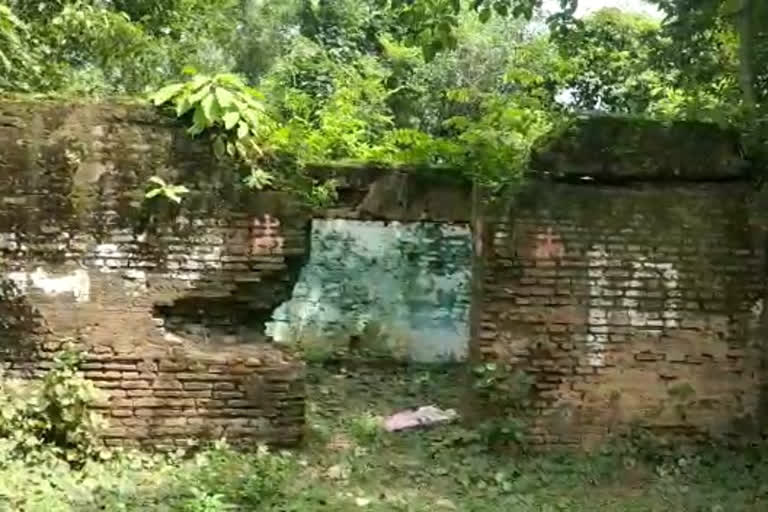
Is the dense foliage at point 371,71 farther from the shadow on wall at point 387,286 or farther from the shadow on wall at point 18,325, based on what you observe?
the shadow on wall at point 18,325

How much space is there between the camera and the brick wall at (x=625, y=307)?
Result: 677 cm

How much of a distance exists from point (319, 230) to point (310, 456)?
4.05 metres

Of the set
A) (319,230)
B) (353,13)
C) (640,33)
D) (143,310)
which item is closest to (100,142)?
(143,310)

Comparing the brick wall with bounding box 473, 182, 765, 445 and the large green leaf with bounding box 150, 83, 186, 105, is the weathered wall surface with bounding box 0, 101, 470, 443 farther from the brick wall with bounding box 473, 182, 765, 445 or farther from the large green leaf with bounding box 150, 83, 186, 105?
the brick wall with bounding box 473, 182, 765, 445

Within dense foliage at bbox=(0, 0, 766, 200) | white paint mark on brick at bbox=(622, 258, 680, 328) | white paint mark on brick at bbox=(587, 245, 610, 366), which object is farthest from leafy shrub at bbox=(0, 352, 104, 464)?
white paint mark on brick at bbox=(622, 258, 680, 328)

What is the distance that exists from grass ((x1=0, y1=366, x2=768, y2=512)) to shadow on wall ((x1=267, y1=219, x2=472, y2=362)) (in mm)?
2974

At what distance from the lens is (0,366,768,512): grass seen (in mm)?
5598

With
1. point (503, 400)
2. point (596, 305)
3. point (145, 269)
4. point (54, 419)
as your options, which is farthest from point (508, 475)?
point (54, 419)

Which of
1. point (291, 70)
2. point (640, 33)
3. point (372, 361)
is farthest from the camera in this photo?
point (291, 70)

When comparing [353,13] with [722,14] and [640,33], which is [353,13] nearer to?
[640,33]

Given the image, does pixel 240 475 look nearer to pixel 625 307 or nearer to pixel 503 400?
pixel 503 400

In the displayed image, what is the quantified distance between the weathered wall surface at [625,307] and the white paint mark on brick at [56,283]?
8.49 ft

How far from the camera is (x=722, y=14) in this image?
6.84 meters

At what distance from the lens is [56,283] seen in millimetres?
6406
